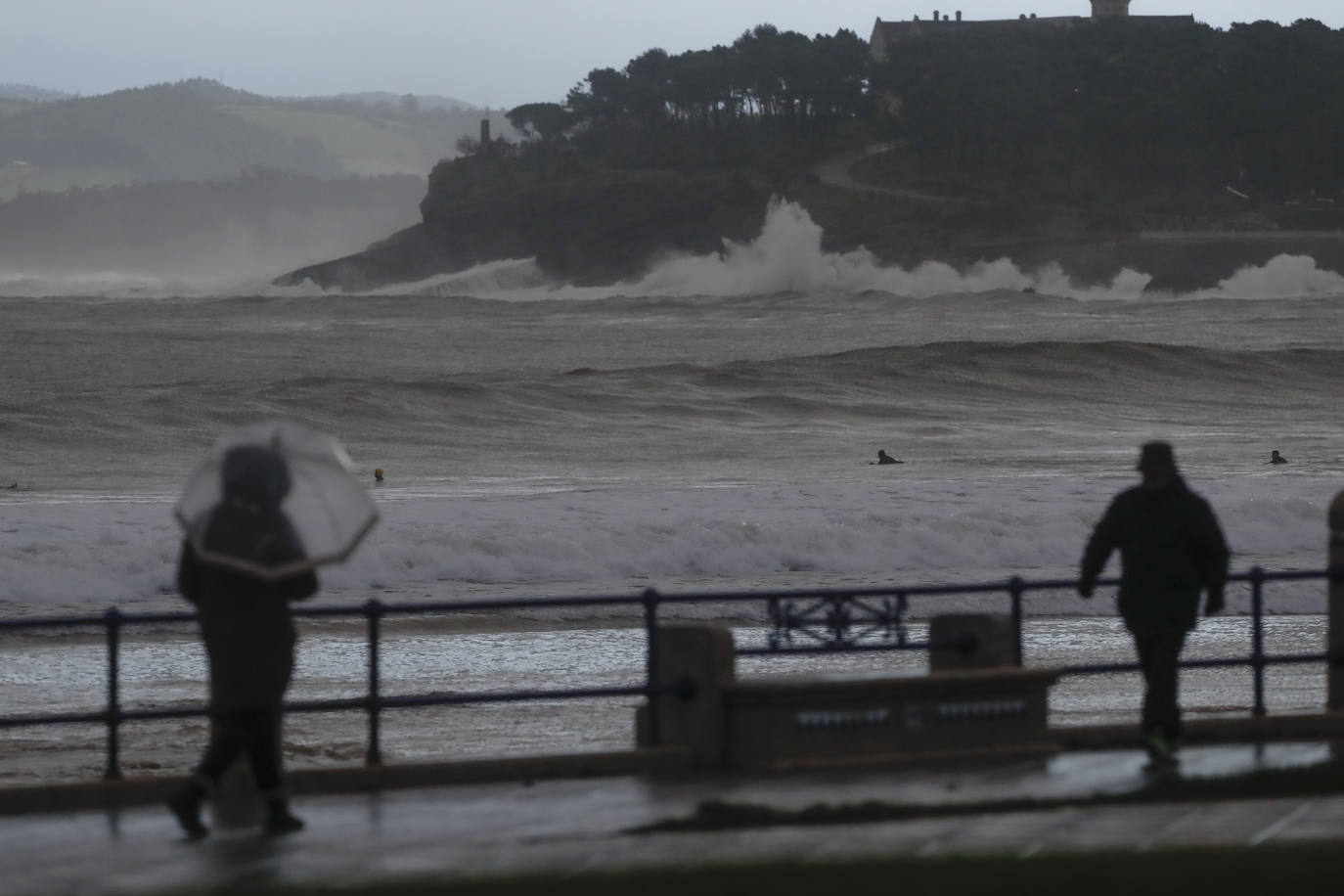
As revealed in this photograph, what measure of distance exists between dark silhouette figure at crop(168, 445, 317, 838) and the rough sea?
12.0 ft

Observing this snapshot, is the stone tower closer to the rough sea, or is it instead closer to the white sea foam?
the rough sea

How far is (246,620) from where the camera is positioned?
5.75 meters

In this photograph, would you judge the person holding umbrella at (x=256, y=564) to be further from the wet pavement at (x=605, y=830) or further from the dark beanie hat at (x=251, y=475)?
the wet pavement at (x=605, y=830)

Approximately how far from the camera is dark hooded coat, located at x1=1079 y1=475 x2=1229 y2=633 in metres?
7.00

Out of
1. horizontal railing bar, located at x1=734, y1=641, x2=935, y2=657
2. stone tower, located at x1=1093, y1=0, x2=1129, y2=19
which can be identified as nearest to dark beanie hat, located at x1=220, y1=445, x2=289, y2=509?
horizontal railing bar, located at x1=734, y1=641, x2=935, y2=657

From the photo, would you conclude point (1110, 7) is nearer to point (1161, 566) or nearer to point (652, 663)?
point (1161, 566)

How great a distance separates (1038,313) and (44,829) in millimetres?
104867

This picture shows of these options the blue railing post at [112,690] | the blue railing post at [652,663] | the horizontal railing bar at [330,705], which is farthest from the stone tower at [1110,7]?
the blue railing post at [112,690]

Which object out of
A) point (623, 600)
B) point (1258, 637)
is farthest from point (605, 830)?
point (1258, 637)

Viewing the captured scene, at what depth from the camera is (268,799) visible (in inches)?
233

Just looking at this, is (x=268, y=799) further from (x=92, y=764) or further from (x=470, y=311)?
(x=470, y=311)

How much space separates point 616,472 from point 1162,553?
25712 mm

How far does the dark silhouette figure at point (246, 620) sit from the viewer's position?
566 cm

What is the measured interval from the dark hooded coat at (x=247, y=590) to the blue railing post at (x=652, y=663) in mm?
1598
